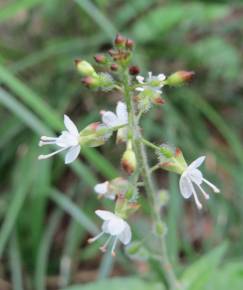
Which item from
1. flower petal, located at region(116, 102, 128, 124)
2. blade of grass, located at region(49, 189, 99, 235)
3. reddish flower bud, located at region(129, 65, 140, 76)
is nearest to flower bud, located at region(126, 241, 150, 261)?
flower petal, located at region(116, 102, 128, 124)

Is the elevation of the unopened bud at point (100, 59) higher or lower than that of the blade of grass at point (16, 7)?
lower

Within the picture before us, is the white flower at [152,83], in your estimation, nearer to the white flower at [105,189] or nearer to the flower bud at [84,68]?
→ the flower bud at [84,68]

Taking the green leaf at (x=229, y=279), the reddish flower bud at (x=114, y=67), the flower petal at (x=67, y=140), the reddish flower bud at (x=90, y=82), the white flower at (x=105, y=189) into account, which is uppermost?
the reddish flower bud at (x=90, y=82)

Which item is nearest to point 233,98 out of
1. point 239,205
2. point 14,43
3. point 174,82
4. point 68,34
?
point 239,205

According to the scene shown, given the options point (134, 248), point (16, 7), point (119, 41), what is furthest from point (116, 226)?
point (16, 7)

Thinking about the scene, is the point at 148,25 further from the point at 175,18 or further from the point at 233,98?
the point at 233,98

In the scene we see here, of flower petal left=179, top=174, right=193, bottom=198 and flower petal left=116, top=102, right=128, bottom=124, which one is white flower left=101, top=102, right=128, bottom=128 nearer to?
flower petal left=116, top=102, right=128, bottom=124

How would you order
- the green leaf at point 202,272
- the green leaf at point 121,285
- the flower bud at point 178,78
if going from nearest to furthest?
1. the flower bud at point 178,78
2. the green leaf at point 202,272
3. the green leaf at point 121,285

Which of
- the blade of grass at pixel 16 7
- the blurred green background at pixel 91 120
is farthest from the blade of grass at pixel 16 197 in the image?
the blade of grass at pixel 16 7

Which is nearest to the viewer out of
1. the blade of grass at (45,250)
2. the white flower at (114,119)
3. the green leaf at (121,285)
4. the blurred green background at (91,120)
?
the white flower at (114,119)
